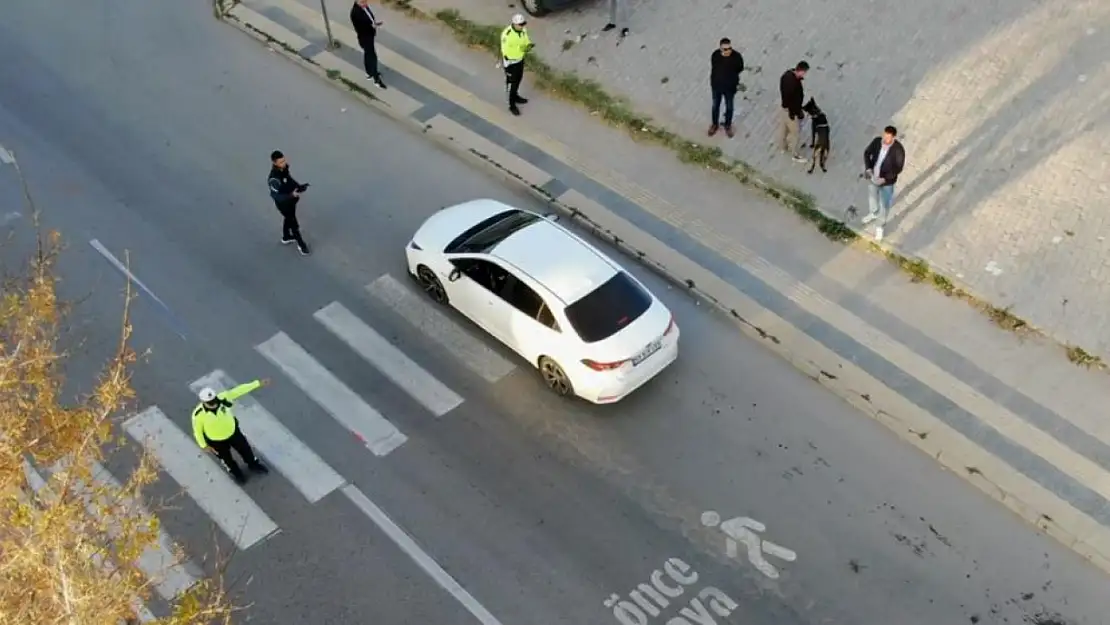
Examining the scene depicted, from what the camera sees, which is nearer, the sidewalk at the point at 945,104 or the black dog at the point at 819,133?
the sidewalk at the point at 945,104

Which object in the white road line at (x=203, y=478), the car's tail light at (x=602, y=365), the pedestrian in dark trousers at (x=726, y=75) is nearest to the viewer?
the white road line at (x=203, y=478)

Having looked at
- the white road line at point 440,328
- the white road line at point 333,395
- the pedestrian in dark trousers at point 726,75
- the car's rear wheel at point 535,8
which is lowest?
the white road line at point 333,395

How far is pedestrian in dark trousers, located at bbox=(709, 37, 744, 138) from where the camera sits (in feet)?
48.9

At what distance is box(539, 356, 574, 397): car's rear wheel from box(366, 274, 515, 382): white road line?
56 cm

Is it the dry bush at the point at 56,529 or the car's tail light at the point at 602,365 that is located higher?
the dry bush at the point at 56,529

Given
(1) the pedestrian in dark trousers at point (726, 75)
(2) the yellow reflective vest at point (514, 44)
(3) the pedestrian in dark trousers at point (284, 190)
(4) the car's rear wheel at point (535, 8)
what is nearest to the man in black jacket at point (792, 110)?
(1) the pedestrian in dark trousers at point (726, 75)

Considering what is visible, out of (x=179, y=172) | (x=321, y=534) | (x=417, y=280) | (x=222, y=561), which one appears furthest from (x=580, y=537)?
(x=179, y=172)

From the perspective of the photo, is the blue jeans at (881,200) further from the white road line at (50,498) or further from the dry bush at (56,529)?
the white road line at (50,498)

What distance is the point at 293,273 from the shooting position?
14.2 meters

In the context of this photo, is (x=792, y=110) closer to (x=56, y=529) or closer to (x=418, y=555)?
(x=418, y=555)

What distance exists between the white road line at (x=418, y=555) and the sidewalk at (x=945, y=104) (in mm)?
6556

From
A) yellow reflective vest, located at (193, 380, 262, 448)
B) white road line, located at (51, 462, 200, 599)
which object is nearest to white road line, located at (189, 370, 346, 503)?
yellow reflective vest, located at (193, 380, 262, 448)

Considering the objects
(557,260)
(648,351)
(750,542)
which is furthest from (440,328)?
(750,542)

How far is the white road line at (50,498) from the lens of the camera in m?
7.89
